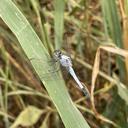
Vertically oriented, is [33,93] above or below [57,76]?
below

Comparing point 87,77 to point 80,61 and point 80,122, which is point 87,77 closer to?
point 80,61

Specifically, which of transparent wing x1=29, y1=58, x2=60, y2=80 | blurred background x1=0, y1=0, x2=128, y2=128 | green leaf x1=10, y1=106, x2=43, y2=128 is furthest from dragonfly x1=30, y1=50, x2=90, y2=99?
green leaf x1=10, y1=106, x2=43, y2=128

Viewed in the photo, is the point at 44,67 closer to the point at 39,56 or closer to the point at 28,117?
the point at 39,56

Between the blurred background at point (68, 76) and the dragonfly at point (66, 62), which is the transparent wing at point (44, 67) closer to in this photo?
the dragonfly at point (66, 62)

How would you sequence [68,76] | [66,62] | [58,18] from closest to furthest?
1. [66,62]
2. [58,18]
3. [68,76]

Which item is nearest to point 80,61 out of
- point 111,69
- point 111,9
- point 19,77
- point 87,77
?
point 87,77

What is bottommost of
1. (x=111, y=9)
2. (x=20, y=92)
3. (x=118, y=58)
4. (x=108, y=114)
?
(x=108, y=114)

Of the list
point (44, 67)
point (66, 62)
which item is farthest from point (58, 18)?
point (44, 67)

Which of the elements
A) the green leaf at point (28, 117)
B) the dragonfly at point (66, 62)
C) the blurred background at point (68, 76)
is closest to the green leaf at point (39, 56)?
the dragonfly at point (66, 62)

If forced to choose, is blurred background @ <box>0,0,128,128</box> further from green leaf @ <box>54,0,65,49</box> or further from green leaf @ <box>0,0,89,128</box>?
green leaf @ <box>0,0,89,128</box>

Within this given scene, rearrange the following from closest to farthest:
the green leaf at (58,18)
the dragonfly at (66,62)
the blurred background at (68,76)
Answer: the dragonfly at (66,62), the green leaf at (58,18), the blurred background at (68,76)

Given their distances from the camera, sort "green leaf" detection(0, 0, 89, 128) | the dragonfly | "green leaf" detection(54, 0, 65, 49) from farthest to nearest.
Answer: "green leaf" detection(54, 0, 65, 49), the dragonfly, "green leaf" detection(0, 0, 89, 128)
